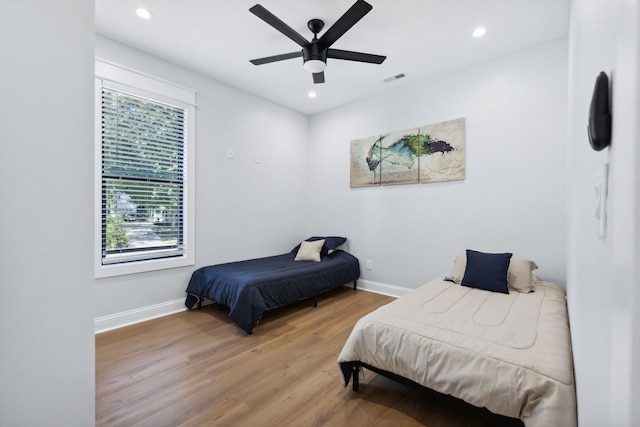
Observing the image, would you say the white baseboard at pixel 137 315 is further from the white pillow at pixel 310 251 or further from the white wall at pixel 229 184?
the white pillow at pixel 310 251

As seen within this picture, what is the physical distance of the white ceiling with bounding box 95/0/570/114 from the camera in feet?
7.52

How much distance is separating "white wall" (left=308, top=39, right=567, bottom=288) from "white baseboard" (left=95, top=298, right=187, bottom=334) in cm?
252

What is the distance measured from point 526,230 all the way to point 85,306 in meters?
3.55

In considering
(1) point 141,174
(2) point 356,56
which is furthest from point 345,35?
A: (1) point 141,174

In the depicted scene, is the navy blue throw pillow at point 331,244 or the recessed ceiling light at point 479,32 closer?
the recessed ceiling light at point 479,32

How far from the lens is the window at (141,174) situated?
107 inches

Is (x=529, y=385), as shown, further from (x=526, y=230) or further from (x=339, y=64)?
(x=339, y=64)

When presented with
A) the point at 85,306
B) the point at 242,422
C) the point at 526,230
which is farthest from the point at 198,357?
the point at 526,230

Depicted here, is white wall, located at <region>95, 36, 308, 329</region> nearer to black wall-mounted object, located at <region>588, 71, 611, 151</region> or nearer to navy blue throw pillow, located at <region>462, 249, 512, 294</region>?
navy blue throw pillow, located at <region>462, 249, 512, 294</region>

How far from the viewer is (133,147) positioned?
2.91 m

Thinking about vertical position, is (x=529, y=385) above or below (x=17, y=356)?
below

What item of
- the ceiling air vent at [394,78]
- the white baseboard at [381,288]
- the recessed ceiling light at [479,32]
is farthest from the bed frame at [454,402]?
the ceiling air vent at [394,78]

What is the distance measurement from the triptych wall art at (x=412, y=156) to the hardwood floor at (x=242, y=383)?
2.01 meters

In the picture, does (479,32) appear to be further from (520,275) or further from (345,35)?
(520,275)
